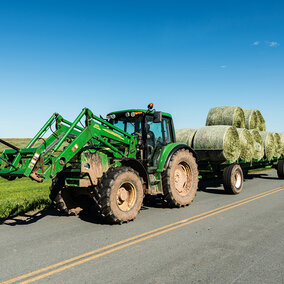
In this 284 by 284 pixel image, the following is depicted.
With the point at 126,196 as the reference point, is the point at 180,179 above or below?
above

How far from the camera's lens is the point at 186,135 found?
10.8 meters

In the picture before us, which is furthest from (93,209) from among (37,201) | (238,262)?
(238,262)

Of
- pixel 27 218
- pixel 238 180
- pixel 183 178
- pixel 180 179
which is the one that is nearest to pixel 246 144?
pixel 238 180

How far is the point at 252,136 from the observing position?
1169 centimetres

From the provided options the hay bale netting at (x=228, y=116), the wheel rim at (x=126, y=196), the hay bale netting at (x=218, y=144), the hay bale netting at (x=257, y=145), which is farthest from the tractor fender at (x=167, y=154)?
the hay bale netting at (x=257, y=145)

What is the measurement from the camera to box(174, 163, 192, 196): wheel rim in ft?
26.3

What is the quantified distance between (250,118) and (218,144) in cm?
391

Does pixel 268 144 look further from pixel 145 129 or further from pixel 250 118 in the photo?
pixel 145 129

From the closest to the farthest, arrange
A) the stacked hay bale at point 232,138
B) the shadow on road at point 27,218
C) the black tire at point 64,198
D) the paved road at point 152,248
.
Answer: the paved road at point 152,248 → the shadow on road at point 27,218 → the black tire at point 64,198 → the stacked hay bale at point 232,138

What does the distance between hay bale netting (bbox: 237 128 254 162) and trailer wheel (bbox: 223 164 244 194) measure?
3.31 feet

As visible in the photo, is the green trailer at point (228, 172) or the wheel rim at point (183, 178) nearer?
the wheel rim at point (183, 178)

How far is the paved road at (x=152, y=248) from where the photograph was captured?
3.66 m

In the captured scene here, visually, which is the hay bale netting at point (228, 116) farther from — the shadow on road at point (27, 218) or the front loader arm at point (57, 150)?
the shadow on road at point (27, 218)

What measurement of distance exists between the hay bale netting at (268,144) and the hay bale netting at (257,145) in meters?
0.42
